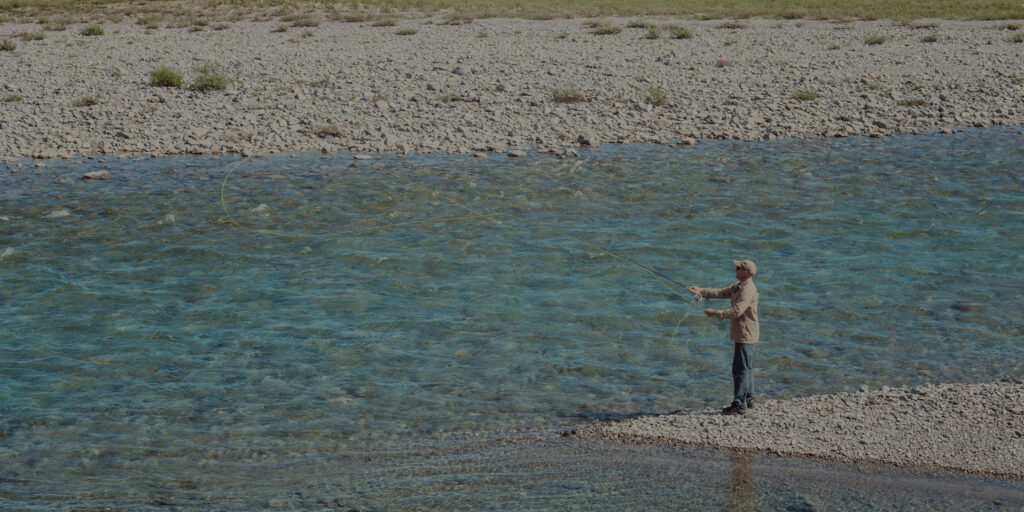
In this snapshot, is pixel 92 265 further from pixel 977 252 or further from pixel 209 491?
pixel 977 252

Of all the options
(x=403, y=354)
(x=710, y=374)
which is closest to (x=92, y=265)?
(x=403, y=354)

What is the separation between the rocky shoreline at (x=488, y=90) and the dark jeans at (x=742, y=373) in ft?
42.6

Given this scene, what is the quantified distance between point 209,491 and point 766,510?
4.74 metres

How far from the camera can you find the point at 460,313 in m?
14.1

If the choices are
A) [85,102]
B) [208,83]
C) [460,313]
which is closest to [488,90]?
[208,83]

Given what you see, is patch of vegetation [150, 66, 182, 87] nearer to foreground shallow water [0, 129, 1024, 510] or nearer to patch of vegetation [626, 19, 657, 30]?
foreground shallow water [0, 129, 1024, 510]

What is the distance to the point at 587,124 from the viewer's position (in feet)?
80.7

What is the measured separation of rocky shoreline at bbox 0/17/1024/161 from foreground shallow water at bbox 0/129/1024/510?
1658 millimetres

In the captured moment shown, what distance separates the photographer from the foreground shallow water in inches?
371

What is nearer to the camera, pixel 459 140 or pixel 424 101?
pixel 459 140

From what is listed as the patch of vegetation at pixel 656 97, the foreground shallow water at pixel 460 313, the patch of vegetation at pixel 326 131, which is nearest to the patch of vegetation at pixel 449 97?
the patch of vegetation at pixel 326 131

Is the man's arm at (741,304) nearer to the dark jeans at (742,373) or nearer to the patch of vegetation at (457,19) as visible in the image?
the dark jeans at (742,373)

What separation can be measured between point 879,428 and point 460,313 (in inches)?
237

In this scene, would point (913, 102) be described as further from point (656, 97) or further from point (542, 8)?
point (542, 8)
